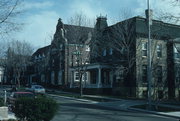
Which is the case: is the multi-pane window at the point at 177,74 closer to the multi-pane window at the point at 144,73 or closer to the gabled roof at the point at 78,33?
the multi-pane window at the point at 144,73

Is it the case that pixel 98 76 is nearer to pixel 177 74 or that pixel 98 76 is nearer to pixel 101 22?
pixel 101 22

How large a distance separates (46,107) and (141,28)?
28043 millimetres

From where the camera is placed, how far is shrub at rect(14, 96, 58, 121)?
11.9 meters

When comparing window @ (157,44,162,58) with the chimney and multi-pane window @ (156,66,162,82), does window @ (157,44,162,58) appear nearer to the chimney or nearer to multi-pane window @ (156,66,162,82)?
multi-pane window @ (156,66,162,82)

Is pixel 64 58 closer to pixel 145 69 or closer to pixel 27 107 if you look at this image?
pixel 145 69

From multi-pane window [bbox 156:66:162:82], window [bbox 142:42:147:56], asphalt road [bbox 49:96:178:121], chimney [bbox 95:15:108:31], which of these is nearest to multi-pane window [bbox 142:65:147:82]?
window [bbox 142:42:147:56]

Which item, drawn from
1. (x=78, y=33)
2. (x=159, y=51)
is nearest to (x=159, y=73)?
(x=159, y=51)

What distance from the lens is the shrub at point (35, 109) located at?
11867 mm

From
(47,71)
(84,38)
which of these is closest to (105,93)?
(84,38)

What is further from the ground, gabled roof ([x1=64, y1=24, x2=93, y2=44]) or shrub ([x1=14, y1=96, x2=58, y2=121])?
gabled roof ([x1=64, y1=24, x2=93, y2=44])

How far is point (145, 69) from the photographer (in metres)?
39.1

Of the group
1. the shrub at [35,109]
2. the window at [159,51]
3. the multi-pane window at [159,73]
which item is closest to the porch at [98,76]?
the multi-pane window at [159,73]

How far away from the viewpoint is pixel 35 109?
11867mm

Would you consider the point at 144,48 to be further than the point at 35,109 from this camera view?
Yes
